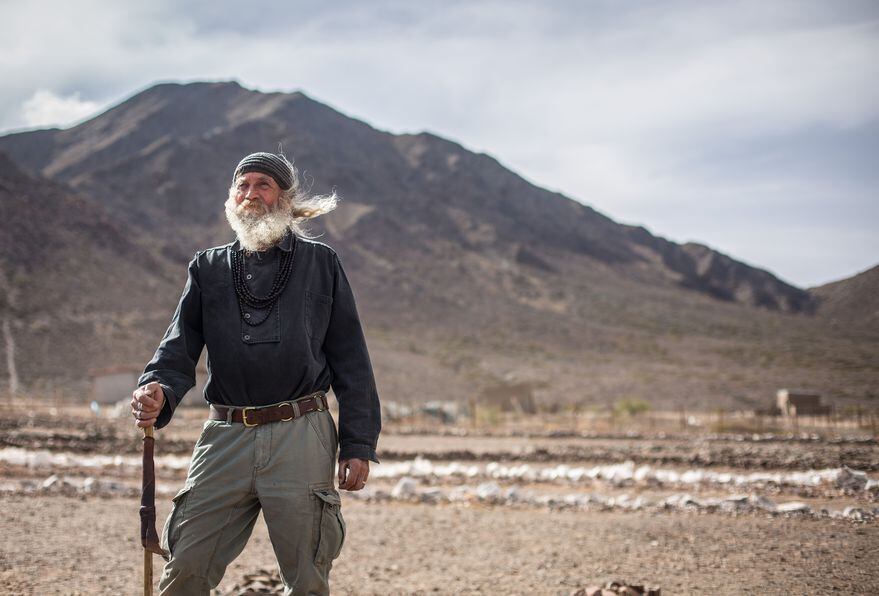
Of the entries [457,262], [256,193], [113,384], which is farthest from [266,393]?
[457,262]

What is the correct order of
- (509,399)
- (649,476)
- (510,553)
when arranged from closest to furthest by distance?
(510,553)
(649,476)
(509,399)

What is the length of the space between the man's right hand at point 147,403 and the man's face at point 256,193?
0.83 meters

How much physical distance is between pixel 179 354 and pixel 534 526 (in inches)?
214

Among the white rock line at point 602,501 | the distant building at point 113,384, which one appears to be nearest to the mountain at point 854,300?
the distant building at point 113,384

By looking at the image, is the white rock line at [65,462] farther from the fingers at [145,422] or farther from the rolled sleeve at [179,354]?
the fingers at [145,422]

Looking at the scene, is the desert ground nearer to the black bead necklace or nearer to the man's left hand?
the man's left hand

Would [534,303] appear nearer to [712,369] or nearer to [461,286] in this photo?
[461,286]

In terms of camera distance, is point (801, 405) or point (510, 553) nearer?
point (510, 553)

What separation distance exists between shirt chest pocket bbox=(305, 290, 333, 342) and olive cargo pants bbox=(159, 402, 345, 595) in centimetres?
37

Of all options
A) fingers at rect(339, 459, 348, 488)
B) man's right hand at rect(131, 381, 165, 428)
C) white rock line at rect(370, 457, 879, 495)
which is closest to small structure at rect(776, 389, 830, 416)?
white rock line at rect(370, 457, 879, 495)

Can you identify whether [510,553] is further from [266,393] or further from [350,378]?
[266,393]

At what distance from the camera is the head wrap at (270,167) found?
324cm

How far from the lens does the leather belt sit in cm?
291

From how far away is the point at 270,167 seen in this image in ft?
10.7
